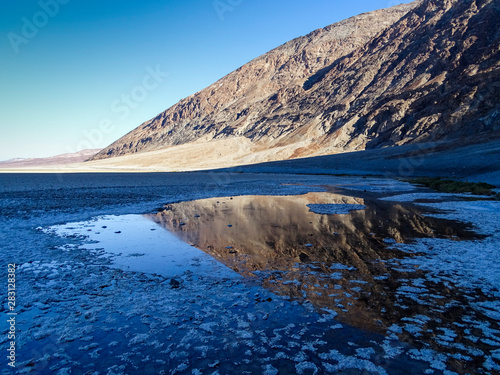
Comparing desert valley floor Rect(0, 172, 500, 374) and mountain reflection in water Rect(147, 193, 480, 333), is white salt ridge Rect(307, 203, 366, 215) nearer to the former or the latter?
mountain reflection in water Rect(147, 193, 480, 333)

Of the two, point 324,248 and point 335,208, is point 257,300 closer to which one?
point 324,248

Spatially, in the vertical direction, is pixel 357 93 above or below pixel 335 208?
above

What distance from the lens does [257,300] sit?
14.9 feet

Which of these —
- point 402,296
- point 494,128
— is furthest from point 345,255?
point 494,128

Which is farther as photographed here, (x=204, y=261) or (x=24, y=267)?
(x=204, y=261)

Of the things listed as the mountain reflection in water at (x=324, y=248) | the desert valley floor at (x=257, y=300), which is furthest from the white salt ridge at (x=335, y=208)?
the desert valley floor at (x=257, y=300)

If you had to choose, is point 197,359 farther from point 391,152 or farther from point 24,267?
point 391,152

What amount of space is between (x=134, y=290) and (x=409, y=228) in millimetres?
7490

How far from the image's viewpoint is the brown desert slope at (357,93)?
62469 millimetres

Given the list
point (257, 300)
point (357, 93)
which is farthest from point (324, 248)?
point (357, 93)

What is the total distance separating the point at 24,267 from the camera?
19.5 feet

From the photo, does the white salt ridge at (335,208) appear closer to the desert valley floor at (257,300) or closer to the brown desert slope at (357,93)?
the desert valley floor at (257,300)

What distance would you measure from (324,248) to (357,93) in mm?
93785

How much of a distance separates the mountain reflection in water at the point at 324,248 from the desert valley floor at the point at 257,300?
0.13 ft
